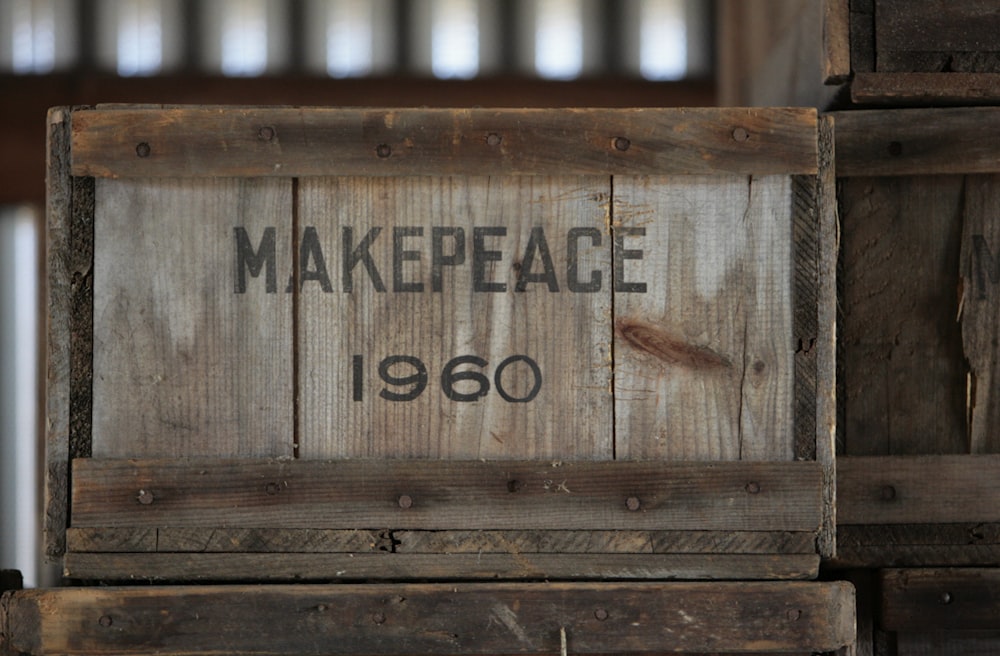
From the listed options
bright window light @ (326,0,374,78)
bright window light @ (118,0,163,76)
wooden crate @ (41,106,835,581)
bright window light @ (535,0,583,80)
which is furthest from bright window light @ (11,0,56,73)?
wooden crate @ (41,106,835,581)

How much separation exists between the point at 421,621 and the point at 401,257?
533 mm

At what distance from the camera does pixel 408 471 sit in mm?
1686

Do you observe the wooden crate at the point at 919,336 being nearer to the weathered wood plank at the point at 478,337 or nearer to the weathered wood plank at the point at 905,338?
the weathered wood plank at the point at 905,338

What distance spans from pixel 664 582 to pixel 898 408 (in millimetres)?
558

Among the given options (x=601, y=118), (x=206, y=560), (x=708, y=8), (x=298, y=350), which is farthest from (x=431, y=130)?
(x=708, y=8)

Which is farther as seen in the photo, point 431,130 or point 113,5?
point 113,5

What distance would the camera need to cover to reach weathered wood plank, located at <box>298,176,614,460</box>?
1701 millimetres

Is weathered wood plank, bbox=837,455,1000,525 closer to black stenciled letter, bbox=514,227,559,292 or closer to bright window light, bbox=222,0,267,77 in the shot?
black stenciled letter, bbox=514,227,559,292

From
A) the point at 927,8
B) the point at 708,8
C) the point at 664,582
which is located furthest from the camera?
the point at 708,8

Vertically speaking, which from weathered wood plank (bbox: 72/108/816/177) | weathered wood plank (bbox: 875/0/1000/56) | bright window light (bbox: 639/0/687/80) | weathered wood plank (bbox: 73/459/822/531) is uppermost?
bright window light (bbox: 639/0/687/80)

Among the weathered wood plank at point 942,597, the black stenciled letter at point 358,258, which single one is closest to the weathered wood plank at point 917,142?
the weathered wood plank at point 942,597

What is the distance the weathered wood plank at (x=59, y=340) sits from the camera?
1690 millimetres

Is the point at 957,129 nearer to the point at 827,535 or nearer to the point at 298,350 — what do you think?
the point at 827,535

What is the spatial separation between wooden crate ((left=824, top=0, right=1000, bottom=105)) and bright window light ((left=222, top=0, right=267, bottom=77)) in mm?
3565
